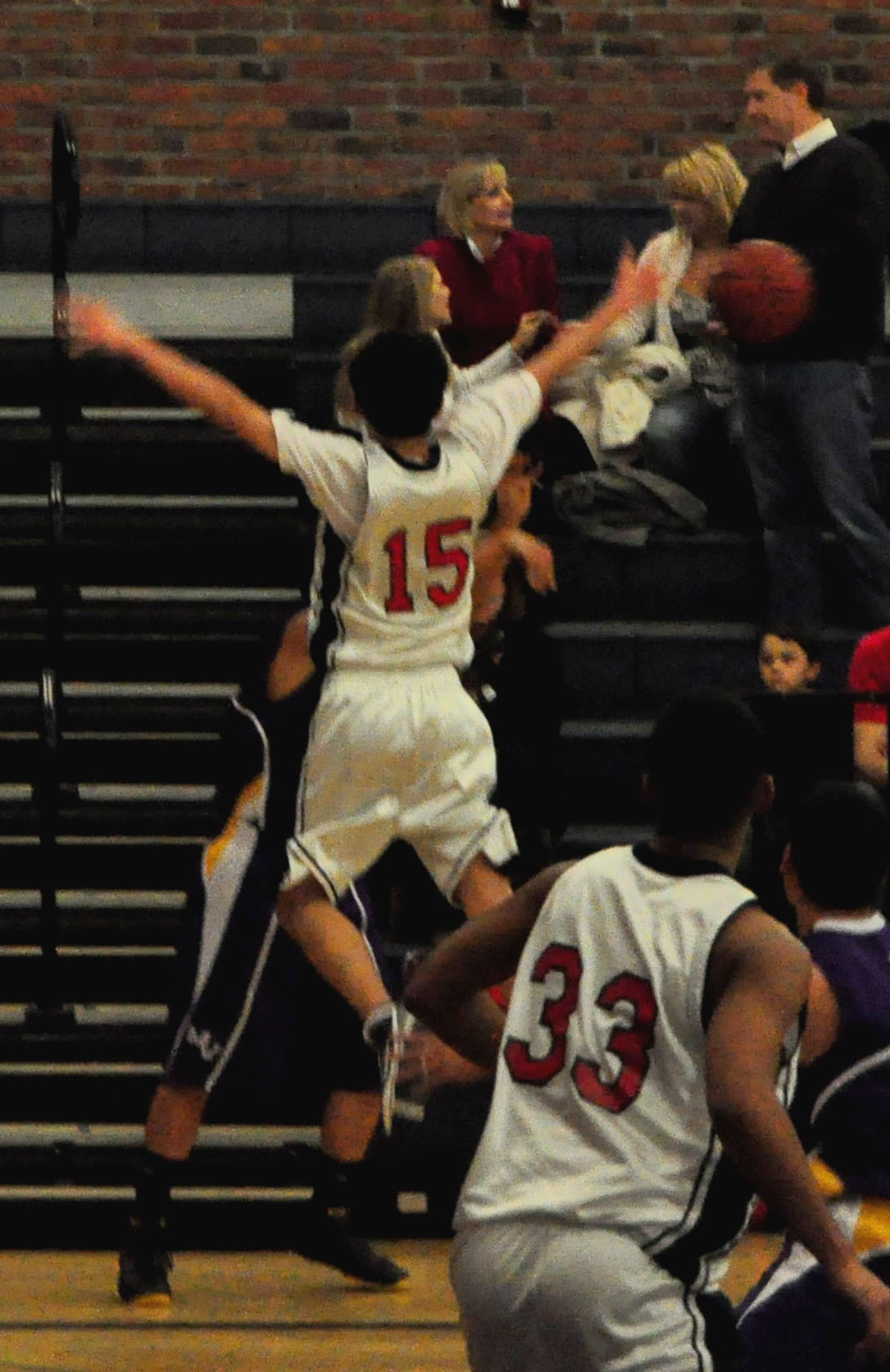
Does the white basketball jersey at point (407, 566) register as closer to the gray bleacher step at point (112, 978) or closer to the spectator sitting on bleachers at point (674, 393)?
the gray bleacher step at point (112, 978)

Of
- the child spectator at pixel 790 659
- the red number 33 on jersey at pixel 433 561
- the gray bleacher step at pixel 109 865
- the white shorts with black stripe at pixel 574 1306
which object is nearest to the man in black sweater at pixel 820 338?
the child spectator at pixel 790 659

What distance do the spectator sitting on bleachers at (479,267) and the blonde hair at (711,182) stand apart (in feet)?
1.56

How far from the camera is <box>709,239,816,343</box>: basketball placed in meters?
7.13

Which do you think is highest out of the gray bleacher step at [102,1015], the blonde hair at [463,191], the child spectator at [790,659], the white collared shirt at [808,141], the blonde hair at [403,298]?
Result: the white collared shirt at [808,141]

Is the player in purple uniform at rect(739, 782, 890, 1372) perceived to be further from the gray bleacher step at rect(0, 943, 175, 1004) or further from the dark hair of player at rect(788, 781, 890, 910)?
the gray bleacher step at rect(0, 943, 175, 1004)

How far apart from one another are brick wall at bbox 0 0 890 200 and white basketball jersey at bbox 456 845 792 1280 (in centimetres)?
670

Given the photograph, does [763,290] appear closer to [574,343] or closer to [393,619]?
[574,343]

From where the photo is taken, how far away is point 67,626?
7.86 m

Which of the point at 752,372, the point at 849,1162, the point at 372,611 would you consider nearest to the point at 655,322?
the point at 752,372

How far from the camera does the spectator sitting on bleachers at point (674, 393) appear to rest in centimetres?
788

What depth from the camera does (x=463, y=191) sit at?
7.73 metres

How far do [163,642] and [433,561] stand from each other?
239 cm

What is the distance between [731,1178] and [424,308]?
115 inches

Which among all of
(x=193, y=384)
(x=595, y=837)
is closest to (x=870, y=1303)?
(x=193, y=384)
